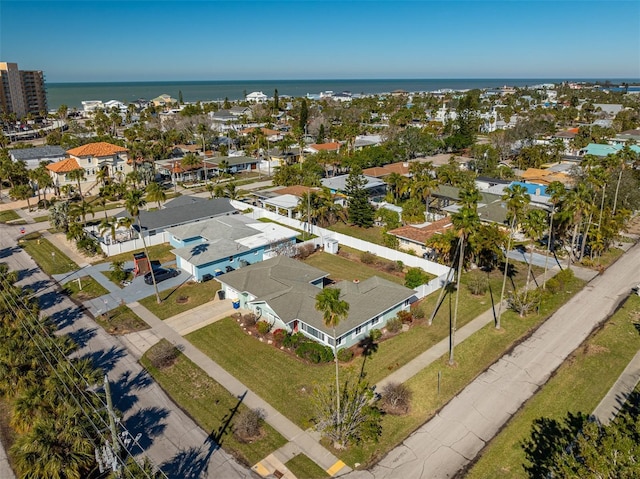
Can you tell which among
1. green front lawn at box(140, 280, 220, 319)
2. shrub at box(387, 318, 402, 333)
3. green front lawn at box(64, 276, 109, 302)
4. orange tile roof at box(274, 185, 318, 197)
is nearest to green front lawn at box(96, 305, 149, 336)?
green front lawn at box(140, 280, 220, 319)

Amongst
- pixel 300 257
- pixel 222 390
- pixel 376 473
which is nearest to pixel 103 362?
pixel 222 390

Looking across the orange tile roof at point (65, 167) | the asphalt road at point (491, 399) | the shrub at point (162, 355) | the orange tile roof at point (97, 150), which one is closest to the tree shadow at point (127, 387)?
the shrub at point (162, 355)

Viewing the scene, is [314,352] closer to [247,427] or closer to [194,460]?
[247,427]

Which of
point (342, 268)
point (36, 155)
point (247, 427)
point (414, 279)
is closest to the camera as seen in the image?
point (247, 427)

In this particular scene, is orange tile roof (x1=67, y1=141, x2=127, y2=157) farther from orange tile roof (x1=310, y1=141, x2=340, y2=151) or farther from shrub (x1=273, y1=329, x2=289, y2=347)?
shrub (x1=273, y1=329, x2=289, y2=347)

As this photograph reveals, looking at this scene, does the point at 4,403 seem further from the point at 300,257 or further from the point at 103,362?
the point at 300,257

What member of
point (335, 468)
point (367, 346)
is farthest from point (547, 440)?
point (367, 346)
